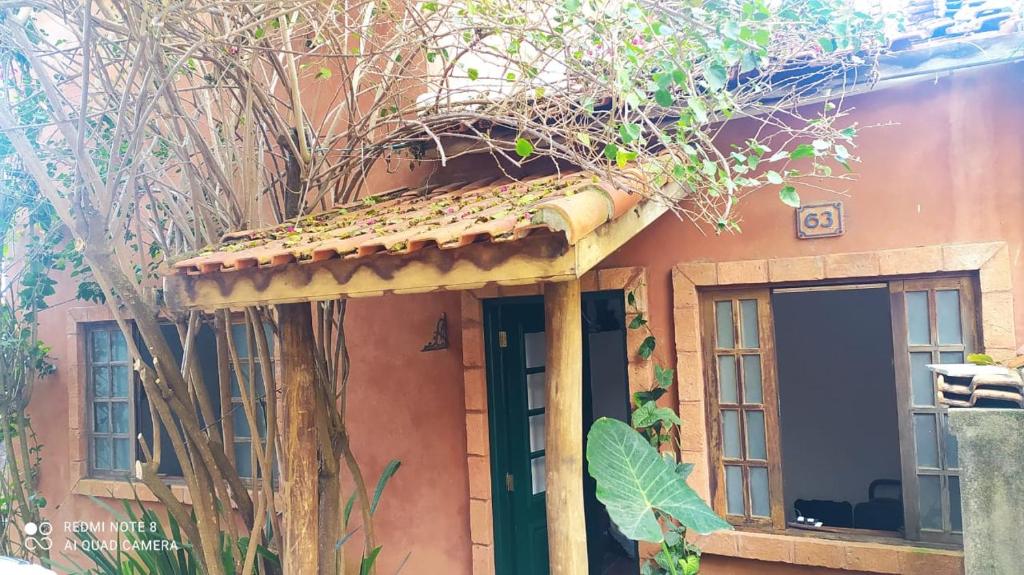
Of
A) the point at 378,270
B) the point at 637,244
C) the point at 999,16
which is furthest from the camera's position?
the point at 637,244

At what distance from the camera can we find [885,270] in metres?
3.93

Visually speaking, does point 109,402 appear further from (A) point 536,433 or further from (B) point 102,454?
(A) point 536,433

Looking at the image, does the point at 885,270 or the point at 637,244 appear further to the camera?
the point at 637,244

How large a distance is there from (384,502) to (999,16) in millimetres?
5062

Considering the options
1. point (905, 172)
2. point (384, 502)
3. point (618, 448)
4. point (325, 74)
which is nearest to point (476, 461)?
point (384, 502)

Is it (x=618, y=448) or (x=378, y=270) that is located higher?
(x=378, y=270)

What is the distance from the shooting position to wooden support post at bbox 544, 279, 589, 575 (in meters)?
3.01

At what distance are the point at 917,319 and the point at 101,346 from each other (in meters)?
7.09

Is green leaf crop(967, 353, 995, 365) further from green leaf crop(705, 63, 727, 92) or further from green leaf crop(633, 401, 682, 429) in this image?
green leaf crop(705, 63, 727, 92)

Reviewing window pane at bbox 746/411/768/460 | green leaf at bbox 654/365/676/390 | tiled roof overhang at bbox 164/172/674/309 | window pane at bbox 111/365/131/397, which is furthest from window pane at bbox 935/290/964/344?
window pane at bbox 111/365/131/397

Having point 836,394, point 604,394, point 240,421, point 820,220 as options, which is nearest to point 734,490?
point 820,220

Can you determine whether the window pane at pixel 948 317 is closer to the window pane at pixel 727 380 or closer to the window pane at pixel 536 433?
the window pane at pixel 727 380

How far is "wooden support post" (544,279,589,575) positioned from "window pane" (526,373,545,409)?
232 centimetres

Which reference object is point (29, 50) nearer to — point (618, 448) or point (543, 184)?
point (543, 184)
